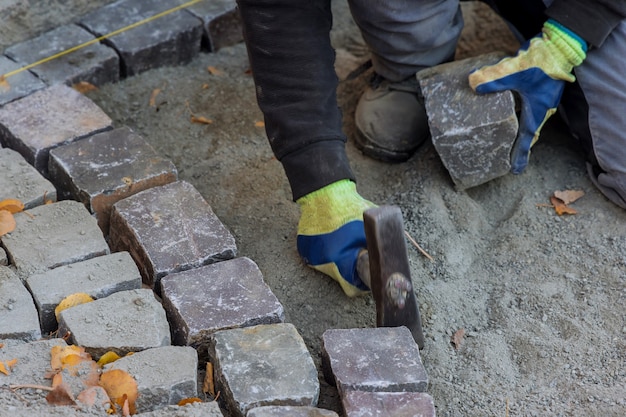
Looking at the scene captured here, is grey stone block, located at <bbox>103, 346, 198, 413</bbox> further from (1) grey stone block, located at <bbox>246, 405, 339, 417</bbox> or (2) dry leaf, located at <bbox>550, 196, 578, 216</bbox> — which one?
(2) dry leaf, located at <bbox>550, 196, 578, 216</bbox>

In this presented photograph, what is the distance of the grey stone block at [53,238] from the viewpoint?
2.29 metres

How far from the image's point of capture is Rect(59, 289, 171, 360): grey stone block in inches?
80.2

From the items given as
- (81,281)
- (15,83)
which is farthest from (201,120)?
(81,281)

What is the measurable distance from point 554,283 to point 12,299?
58.7 inches

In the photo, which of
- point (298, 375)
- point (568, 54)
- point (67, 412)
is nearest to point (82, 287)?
point (67, 412)

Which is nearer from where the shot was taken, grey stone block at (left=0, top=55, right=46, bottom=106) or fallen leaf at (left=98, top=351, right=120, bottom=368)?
fallen leaf at (left=98, top=351, right=120, bottom=368)

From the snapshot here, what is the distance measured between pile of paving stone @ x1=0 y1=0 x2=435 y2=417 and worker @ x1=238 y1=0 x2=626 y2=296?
28cm

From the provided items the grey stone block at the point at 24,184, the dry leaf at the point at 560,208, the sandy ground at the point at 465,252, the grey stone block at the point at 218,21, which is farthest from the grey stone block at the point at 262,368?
the grey stone block at the point at 218,21

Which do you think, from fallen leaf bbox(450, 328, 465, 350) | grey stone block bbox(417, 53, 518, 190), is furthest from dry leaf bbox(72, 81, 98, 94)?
fallen leaf bbox(450, 328, 465, 350)

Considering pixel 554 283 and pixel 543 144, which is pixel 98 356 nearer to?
pixel 554 283

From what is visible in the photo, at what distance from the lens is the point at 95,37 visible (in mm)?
3176

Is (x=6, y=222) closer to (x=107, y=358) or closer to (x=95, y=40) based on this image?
(x=107, y=358)

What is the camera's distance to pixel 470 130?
2.59 m

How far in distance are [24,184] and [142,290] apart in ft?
1.99
